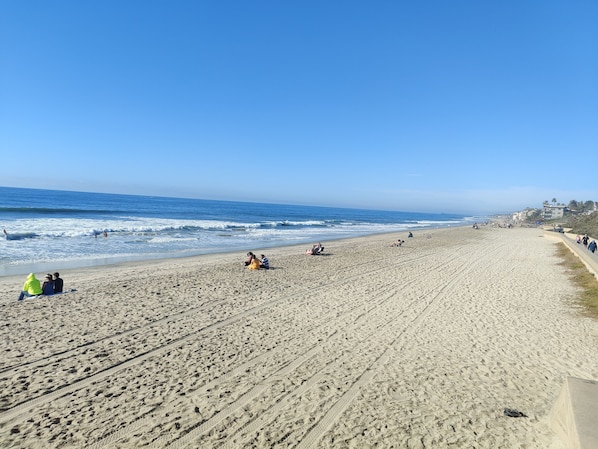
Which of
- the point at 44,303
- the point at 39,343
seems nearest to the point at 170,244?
the point at 44,303

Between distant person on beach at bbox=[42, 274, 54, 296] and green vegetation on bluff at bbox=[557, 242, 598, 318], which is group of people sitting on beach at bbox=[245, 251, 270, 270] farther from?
green vegetation on bluff at bbox=[557, 242, 598, 318]

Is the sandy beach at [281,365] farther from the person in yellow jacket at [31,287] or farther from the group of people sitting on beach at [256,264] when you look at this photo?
the group of people sitting on beach at [256,264]

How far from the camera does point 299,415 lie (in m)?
4.26

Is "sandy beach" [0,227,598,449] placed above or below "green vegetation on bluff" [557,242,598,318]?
below

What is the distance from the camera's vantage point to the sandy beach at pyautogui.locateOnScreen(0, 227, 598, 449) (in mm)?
3947

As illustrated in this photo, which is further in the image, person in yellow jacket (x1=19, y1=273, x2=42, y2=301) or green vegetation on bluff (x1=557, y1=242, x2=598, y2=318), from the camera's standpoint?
green vegetation on bluff (x1=557, y1=242, x2=598, y2=318)

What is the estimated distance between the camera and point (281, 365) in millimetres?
5574

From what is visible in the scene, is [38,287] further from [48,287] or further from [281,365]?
[281,365]

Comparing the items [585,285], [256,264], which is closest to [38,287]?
[256,264]

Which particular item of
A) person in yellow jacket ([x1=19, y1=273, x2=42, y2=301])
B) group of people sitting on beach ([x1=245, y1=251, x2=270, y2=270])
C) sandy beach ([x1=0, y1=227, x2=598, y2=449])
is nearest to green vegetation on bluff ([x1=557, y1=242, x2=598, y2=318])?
sandy beach ([x1=0, y1=227, x2=598, y2=449])

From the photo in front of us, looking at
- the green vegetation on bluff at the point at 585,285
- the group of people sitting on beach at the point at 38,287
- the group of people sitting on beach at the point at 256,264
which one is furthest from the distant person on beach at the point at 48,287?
the green vegetation on bluff at the point at 585,285

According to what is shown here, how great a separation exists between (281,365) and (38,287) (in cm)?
708

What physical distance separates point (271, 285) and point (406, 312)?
171 inches

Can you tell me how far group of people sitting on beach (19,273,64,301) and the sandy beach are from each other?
377 mm
